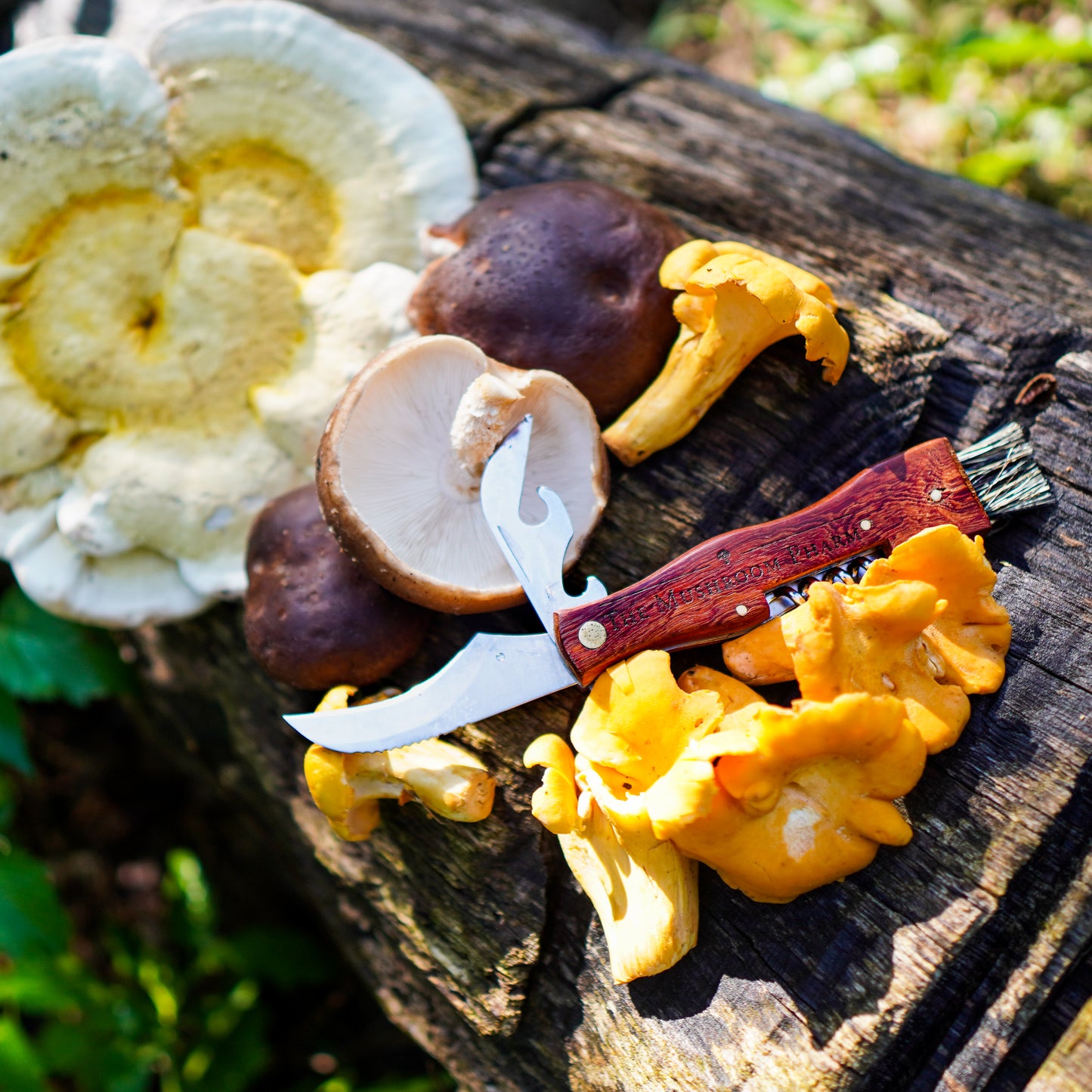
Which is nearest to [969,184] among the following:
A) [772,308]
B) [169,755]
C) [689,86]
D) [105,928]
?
[689,86]

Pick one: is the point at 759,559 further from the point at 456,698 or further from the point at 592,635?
the point at 456,698

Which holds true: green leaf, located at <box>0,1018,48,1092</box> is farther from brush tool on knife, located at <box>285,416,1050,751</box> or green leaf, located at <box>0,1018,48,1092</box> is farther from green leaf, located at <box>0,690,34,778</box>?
brush tool on knife, located at <box>285,416,1050,751</box>

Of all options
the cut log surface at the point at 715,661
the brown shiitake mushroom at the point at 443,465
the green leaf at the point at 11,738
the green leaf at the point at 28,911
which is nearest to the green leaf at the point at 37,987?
the green leaf at the point at 28,911

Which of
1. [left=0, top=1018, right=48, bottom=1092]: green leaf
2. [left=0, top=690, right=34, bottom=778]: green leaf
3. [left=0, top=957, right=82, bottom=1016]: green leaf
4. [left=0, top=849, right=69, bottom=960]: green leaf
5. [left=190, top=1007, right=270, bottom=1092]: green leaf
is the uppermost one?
[left=0, top=690, right=34, bottom=778]: green leaf

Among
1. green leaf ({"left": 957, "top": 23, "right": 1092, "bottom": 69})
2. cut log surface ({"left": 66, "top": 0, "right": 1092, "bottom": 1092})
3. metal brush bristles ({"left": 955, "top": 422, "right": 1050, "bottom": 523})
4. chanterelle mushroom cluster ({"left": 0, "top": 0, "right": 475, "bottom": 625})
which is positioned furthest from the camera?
green leaf ({"left": 957, "top": 23, "right": 1092, "bottom": 69})

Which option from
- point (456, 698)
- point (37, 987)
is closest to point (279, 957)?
point (37, 987)

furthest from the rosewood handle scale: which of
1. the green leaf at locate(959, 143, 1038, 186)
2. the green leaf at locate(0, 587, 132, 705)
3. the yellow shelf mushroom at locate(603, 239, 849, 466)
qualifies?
the green leaf at locate(959, 143, 1038, 186)

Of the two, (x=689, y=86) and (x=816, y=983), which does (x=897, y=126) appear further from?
(x=816, y=983)

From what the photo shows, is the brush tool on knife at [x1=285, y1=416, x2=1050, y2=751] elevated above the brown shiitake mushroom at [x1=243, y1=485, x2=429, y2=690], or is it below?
above
